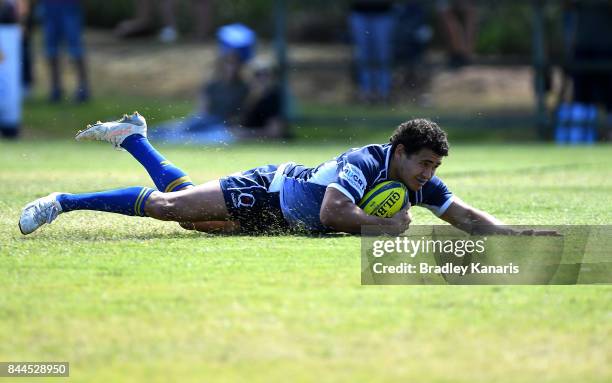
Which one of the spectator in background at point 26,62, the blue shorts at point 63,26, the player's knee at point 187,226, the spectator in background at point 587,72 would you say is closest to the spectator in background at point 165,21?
the spectator in background at point 26,62

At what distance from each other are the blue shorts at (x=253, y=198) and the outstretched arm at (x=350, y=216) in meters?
0.64

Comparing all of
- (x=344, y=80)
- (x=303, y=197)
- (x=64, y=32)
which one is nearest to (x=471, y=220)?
(x=303, y=197)

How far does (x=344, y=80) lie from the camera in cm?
2547

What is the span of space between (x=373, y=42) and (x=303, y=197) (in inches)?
539

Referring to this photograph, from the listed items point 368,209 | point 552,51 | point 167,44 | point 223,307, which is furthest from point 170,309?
point 167,44

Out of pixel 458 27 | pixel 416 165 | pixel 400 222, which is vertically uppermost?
pixel 416 165

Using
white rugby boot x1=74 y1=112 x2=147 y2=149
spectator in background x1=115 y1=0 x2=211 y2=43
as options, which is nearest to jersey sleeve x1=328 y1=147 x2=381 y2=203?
white rugby boot x1=74 y1=112 x2=147 y2=149

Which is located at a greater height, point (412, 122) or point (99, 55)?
point (412, 122)

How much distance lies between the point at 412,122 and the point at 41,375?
150 inches

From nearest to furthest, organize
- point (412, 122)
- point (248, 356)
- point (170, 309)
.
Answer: point (248, 356)
point (170, 309)
point (412, 122)

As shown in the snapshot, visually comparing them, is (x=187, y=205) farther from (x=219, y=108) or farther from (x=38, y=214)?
(x=219, y=108)

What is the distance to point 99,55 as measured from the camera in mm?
27422

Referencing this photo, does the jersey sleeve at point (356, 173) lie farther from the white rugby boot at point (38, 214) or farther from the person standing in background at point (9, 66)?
the person standing in background at point (9, 66)

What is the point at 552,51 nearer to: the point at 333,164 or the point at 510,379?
the point at 333,164
